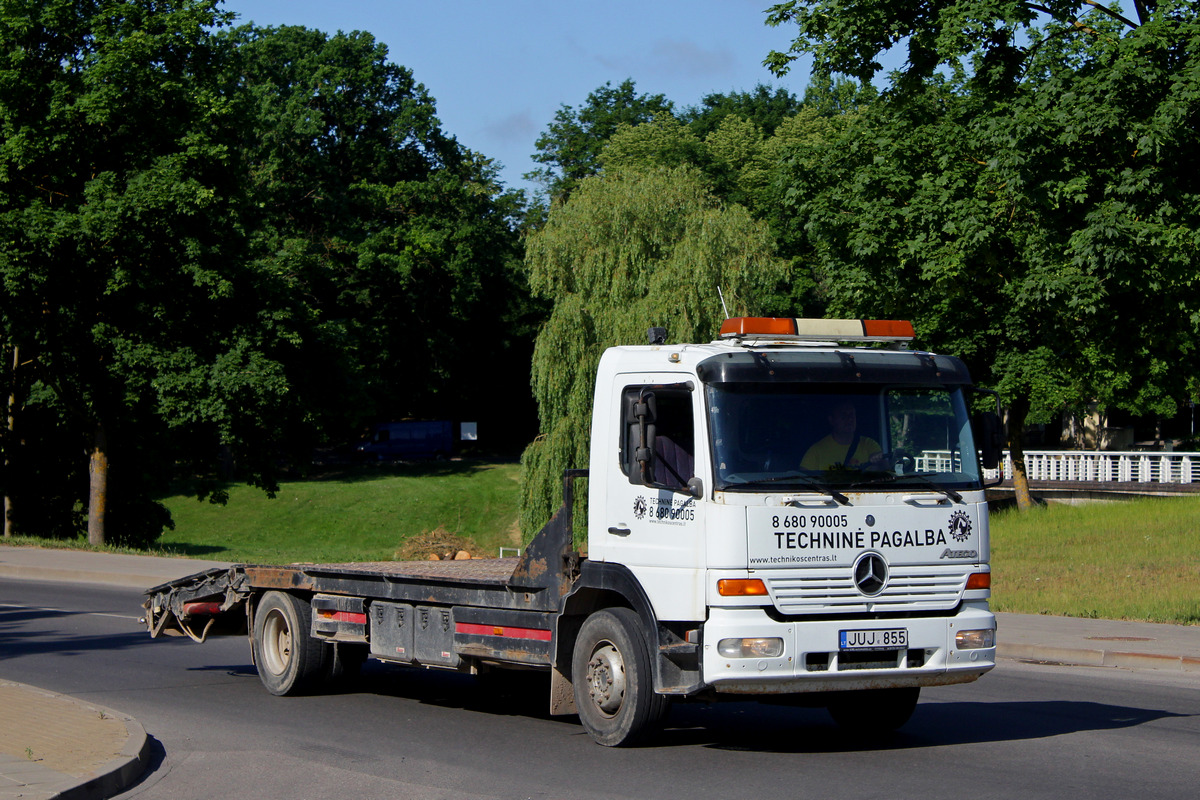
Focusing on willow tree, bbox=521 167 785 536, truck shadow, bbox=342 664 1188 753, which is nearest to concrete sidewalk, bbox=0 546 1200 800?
truck shadow, bbox=342 664 1188 753

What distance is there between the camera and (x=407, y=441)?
72.7m

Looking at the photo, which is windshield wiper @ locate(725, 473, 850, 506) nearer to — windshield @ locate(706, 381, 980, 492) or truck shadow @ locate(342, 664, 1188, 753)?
windshield @ locate(706, 381, 980, 492)

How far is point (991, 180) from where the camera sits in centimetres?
1825

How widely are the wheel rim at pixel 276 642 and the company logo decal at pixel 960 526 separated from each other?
6.04 meters

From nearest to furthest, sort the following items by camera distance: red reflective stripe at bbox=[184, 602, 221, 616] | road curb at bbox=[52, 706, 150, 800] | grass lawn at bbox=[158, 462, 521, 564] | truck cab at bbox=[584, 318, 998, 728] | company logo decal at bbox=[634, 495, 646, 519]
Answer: road curb at bbox=[52, 706, 150, 800]
truck cab at bbox=[584, 318, 998, 728]
company logo decal at bbox=[634, 495, 646, 519]
red reflective stripe at bbox=[184, 602, 221, 616]
grass lawn at bbox=[158, 462, 521, 564]

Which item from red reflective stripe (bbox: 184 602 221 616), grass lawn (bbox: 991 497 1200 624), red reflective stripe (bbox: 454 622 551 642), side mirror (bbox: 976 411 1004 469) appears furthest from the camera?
grass lawn (bbox: 991 497 1200 624)

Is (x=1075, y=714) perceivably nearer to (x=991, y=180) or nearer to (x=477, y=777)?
(x=477, y=777)

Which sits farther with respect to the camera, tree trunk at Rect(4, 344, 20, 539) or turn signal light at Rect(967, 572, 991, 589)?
tree trunk at Rect(4, 344, 20, 539)

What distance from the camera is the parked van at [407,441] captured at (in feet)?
236

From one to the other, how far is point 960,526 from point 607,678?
2555 millimetres

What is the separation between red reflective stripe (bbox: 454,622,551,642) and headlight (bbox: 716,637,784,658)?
5.43 feet

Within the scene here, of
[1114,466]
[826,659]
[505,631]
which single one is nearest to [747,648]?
[826,659]

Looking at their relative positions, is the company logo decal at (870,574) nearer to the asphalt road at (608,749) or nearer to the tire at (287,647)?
the asphalt road at (608,749)

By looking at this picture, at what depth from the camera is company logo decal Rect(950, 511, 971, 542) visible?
8.16 meters
